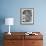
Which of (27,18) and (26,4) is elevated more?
(26,4)

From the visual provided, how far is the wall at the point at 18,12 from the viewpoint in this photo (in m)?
4.48

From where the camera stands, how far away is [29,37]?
3.92 metres

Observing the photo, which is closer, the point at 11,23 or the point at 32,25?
the point at 11,23

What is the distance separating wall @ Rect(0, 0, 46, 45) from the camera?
14.7ft

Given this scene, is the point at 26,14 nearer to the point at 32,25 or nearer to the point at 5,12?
the point at 32,25

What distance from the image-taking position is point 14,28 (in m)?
4.52

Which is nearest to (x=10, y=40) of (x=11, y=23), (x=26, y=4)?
(x=11, y=23)

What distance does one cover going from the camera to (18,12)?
448cm

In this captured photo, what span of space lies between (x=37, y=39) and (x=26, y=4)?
1312mm

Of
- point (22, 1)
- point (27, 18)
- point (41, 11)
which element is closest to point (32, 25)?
point (27, 18)

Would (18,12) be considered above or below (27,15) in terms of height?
above

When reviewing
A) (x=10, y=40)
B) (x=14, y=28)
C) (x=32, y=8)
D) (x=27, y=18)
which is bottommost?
(x=10, y=40)

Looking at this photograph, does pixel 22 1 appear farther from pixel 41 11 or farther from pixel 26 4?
pixel 41 11

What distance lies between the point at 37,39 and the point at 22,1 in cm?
144
